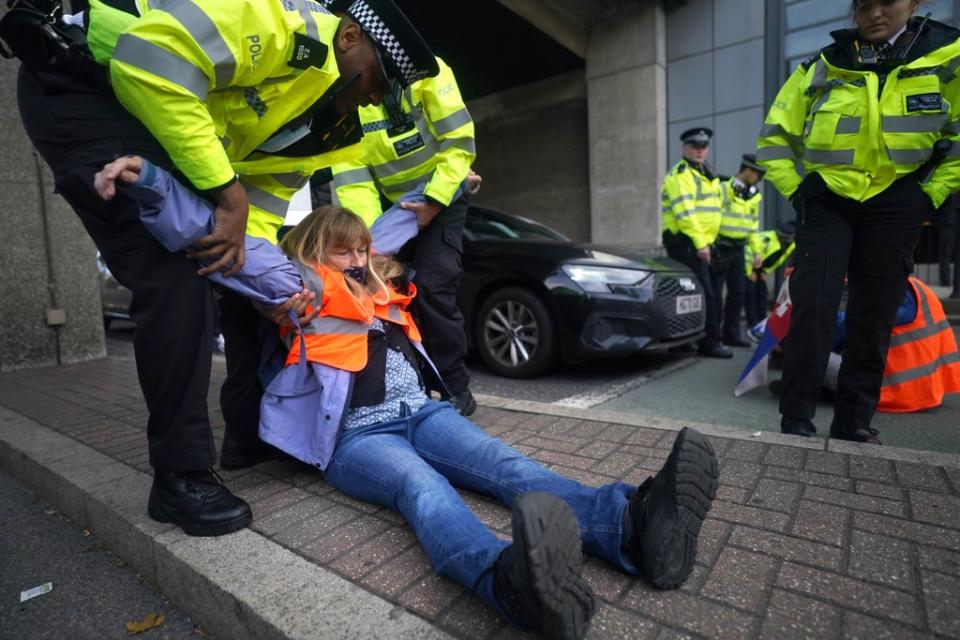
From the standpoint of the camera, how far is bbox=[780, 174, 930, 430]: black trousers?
2508 millimetres

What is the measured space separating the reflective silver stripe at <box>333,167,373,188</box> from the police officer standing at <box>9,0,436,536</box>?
103cm

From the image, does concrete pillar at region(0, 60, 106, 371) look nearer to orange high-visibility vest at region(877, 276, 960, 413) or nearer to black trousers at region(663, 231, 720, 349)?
black trousers at region(663, 231, 720, 349)

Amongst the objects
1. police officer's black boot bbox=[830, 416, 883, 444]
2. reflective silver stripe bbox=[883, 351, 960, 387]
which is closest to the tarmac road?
reflective silver stripe bbox=[883, 351, 960, 387]

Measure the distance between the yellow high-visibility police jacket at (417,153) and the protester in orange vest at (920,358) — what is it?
102 inches

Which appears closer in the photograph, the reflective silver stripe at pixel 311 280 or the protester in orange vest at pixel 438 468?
the protester in orange vest at pixel 438 468

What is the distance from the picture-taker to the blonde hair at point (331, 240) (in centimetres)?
212

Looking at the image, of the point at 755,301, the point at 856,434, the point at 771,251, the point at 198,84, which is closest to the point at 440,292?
the point at 198,84

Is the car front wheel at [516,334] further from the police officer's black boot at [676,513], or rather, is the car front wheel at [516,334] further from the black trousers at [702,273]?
the police officer's black boot at [676,513]

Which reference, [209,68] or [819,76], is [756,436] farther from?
[209,68]

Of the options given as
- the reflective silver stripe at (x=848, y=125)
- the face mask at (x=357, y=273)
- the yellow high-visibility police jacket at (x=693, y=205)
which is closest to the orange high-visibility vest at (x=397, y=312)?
the face mask at (x=357, y=273)

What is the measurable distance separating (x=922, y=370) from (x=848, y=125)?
168cm

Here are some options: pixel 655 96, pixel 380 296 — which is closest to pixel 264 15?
pixel 380 296

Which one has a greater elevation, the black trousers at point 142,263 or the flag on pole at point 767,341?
the black trousers at point 142,263

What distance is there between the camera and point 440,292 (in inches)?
115
